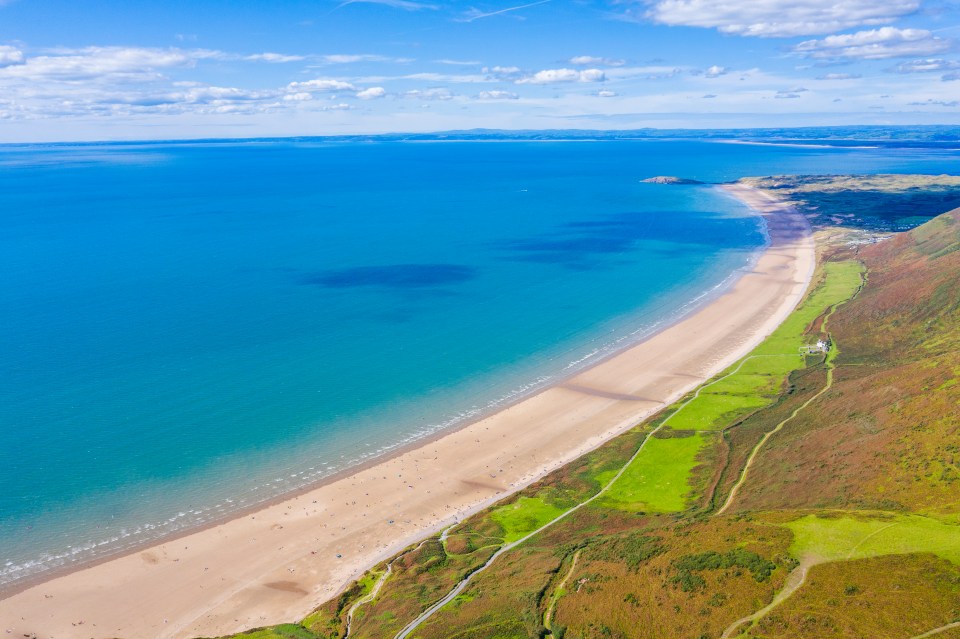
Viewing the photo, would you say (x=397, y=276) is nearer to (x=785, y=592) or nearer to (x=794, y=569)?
(x=794, y=569)

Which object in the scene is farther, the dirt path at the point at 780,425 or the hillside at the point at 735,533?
the dirt path at the point at 780,425

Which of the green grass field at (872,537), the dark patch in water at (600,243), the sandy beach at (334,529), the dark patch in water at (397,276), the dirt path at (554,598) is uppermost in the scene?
the dark patch in water at (600,243)

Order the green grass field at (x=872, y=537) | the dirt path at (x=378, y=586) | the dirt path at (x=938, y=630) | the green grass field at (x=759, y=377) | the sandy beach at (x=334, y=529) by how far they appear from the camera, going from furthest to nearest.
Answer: the green grass field at (x=759, y=377) < the sandy beach at (x=334, y=529) < the dirt path at (x=378, y=586) < the green grass field at (x=872, y=537) < the dirt path at (x=938, y=630)

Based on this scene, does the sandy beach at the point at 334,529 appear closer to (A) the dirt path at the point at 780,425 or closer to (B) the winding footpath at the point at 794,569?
(A) the dirt path at the point at 780,425

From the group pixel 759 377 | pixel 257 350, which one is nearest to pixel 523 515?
pixel 759 377

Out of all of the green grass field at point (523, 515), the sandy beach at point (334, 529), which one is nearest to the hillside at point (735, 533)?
the green grass field at point (523, 515)

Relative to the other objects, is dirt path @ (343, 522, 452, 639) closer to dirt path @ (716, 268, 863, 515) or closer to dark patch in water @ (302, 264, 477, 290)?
dirt path @ (716, 268, 863, 515)
